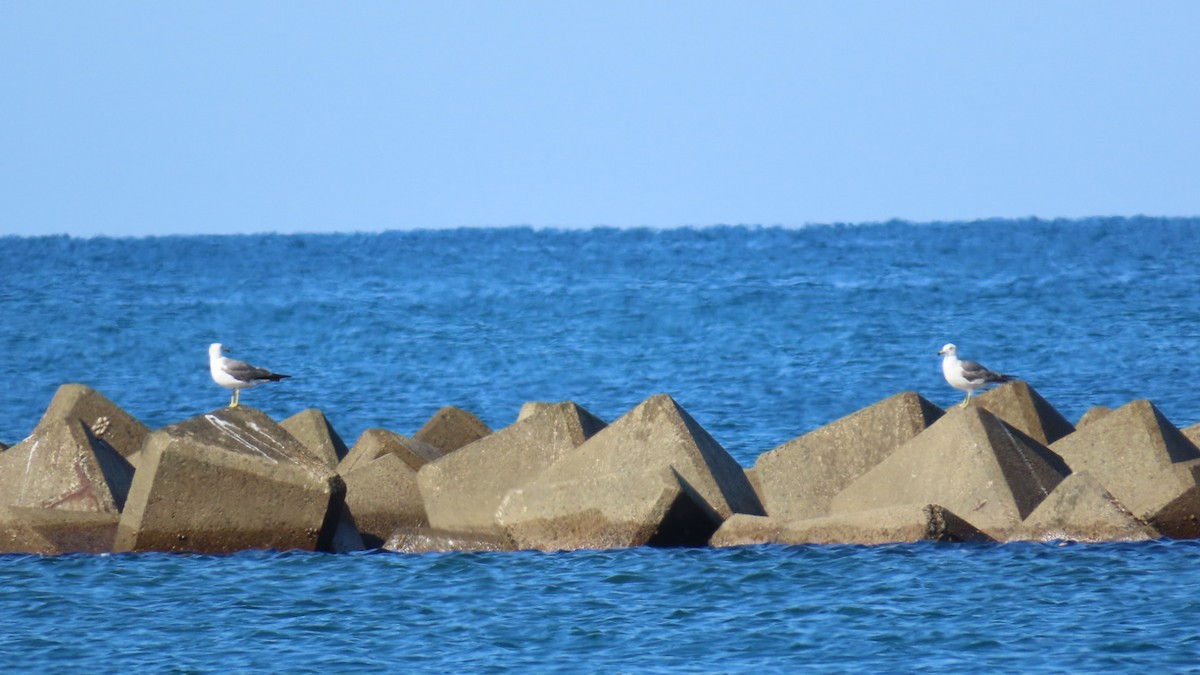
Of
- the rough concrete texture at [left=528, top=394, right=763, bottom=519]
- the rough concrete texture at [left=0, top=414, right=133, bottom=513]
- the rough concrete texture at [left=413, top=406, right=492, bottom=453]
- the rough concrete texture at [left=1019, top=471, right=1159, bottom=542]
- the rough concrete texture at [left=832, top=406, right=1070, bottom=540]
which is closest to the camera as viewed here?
the rough concrete texture at [left=1019, top=471, right=1159, bottom=542]

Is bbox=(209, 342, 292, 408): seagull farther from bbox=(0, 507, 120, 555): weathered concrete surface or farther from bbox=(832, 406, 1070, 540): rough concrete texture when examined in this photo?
bbox=(832, 406, 1070, 540): rough concrete texture

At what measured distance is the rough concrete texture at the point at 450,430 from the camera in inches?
602

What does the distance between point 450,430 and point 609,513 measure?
3538 millimetres

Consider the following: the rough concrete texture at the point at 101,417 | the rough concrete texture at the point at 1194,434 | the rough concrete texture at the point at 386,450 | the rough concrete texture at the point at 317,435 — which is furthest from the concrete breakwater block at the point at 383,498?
the rough concrete texture at the point at 1194,434

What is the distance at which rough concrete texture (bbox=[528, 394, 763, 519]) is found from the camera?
12.5 m

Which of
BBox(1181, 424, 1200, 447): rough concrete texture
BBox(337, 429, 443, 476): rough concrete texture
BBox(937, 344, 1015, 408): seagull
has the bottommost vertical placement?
BBox(337, 429, 443, 476): rough concrete texture

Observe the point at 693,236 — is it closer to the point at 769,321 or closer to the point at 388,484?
the point at 769,321

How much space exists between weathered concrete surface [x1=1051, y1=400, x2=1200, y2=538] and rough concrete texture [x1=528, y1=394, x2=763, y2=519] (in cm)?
246

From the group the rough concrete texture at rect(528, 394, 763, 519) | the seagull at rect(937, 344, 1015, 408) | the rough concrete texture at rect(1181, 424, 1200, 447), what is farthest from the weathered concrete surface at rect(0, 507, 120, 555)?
the rough concrete texture at rect(1181, 424, 1200, 447)

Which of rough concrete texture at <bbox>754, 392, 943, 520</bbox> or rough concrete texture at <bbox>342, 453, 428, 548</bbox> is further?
rough concrete texture at <bbox>342, 453, 428, 548</bbox>

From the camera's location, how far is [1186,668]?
31.0 feet

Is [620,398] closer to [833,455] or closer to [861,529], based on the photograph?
[833,455]

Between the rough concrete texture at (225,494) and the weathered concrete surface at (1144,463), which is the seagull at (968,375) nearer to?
the weathered concrete surface at (1144,463)

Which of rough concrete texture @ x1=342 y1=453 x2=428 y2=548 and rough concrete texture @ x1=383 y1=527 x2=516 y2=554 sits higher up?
rough concrete texture @ x1=342 y1=453 x2=428 y2=548
